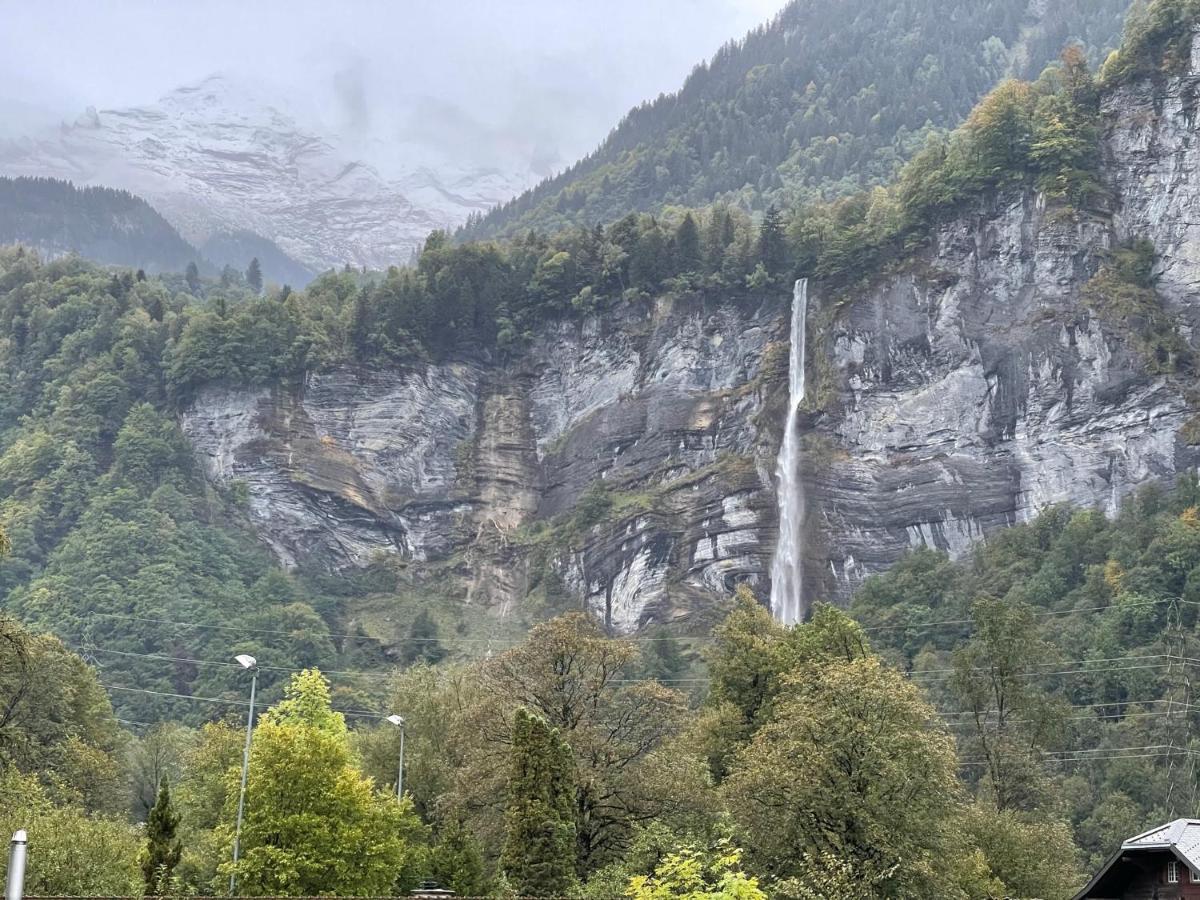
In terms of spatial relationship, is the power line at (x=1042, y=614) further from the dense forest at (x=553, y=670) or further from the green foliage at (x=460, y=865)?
the green foliage at (x=460, y=865)

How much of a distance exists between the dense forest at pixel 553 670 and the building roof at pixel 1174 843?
22.3 ft

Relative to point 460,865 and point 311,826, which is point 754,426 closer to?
point 460,865

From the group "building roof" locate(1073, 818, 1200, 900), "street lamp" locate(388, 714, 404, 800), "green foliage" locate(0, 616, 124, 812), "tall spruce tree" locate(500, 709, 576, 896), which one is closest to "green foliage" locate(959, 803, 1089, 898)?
"building roof" locate(1073, 818, 1200, 900)

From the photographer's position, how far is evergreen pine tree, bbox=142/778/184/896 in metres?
39.5

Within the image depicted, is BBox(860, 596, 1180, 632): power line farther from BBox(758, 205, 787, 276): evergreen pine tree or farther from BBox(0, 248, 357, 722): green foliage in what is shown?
BBox(0, 248, 357, 722): green foliage

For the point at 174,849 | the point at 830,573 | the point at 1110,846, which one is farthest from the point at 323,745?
the point at 830,573

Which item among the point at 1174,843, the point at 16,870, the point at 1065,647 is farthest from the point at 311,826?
the point at 1065,647

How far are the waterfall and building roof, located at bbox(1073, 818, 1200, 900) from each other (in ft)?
266

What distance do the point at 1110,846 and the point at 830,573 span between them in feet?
188

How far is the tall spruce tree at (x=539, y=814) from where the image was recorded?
47.1 meters

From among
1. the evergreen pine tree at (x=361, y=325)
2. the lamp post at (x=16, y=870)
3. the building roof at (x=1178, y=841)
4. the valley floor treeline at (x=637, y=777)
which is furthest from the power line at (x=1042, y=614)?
the evergreen pine tree at (x=361, y=325)

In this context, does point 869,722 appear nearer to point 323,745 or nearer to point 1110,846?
point 323,745

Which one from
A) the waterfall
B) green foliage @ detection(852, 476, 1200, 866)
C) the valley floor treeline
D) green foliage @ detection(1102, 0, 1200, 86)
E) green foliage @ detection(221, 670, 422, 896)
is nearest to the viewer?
the valley floor treeline

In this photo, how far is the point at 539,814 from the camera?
4784cm
